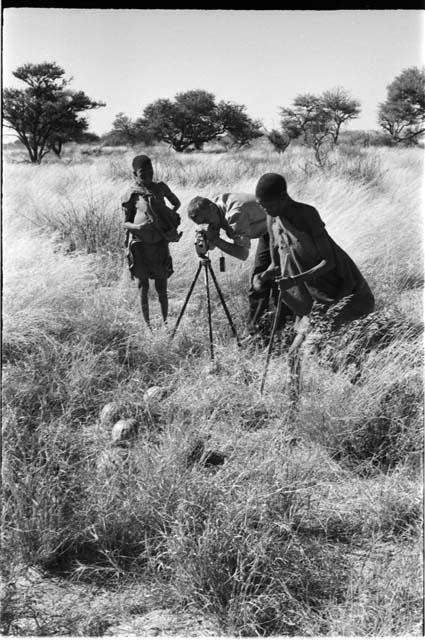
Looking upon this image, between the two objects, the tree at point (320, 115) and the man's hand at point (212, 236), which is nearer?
the man's hand at point (212, 236)

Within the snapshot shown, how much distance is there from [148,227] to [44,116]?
19.4 m

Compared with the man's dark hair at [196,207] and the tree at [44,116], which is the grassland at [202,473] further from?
the tree at [44,116]

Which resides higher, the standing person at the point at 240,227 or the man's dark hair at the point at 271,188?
the man's dark hair at the point at 271,188

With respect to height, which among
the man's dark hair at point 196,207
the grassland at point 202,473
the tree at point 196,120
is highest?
the tree at point 196,120

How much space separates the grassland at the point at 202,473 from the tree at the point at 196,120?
20406 mm

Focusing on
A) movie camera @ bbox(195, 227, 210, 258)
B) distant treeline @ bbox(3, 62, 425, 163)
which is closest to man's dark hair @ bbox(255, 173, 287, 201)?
movie camera @ bbox(195, 227, 210, 258)

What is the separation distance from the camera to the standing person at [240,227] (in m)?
4.68

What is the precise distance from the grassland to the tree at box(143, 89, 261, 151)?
20.4 meters

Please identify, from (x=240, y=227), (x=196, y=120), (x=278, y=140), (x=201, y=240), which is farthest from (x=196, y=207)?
(x=196, y=120)

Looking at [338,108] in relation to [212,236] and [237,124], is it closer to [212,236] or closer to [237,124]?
[237,124]

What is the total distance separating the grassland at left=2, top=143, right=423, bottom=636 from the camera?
8.52ft

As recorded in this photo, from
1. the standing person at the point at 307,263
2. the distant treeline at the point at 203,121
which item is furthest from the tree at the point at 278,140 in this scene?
the standing person at the point at 307,263

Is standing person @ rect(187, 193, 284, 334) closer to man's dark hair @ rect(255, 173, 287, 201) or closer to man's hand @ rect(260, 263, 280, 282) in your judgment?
man's hand @ rect(260, 263, 280, 282)

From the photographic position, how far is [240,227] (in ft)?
16.2
